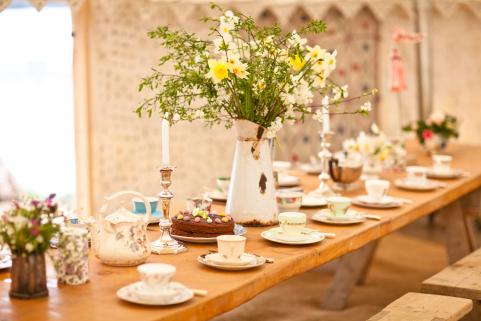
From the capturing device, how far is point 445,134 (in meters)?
4.98

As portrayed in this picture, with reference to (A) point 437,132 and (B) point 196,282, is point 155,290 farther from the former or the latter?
(A) point 437,132

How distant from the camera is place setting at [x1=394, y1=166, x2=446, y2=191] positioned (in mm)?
3738

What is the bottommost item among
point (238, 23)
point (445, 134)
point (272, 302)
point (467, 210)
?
point (272, 302)

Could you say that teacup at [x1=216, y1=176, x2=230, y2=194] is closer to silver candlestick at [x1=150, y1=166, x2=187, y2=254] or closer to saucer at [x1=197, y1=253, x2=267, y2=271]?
silver candlestick at [x1=150, y1=166, x2=187, y2=254]

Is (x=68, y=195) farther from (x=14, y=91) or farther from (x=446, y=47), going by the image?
(x=446, y=47)

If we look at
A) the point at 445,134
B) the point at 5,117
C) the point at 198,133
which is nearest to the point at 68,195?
the point at 5,117

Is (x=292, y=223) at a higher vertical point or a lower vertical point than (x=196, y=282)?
higher

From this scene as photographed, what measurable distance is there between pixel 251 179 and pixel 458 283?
0.92 metres

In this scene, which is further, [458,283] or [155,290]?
[458,283]

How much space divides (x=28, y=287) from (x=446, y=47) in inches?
207

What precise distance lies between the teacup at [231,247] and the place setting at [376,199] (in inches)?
45.4

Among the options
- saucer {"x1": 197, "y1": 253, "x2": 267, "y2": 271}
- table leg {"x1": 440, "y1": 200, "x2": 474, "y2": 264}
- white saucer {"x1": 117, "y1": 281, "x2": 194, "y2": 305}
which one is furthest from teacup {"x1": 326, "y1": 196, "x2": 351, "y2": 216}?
table leg {"x1": 440, "y1": 200, "x2": 474, "y2": 264}

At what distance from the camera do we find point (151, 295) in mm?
1918

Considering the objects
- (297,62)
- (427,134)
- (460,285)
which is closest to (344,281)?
(427,134)
